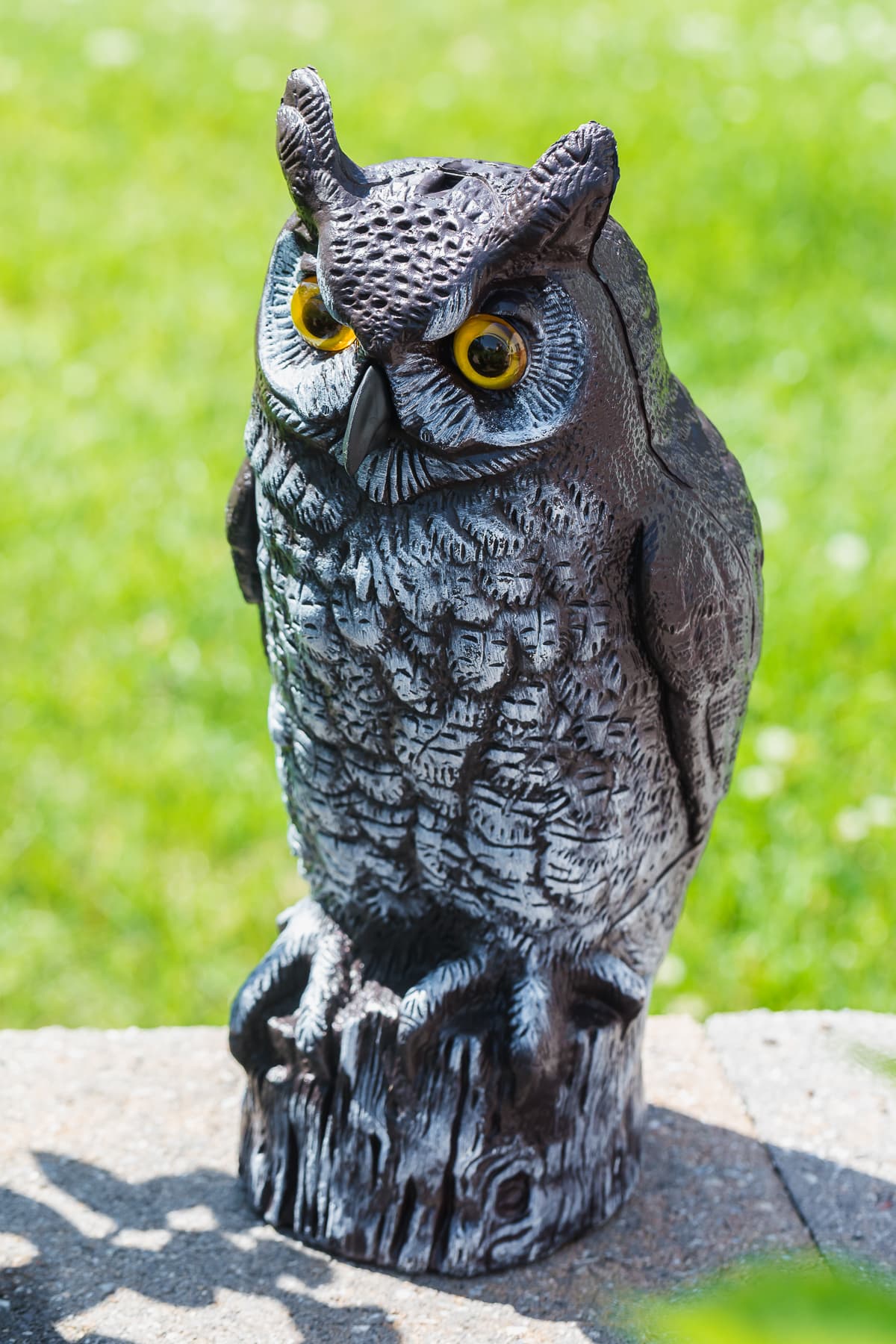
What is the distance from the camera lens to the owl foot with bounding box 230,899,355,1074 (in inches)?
79.5

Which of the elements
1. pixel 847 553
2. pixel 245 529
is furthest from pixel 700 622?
pixel 847 553

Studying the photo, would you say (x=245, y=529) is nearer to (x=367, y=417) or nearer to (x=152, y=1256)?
(x=367, y=417)

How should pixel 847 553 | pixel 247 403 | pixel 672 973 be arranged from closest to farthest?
1. pixel 672 973
2. pixel 847 553
3. pixel 247 403

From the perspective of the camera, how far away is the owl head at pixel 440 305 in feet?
5.08

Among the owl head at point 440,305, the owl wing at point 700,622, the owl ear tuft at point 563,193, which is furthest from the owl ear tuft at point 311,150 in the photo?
the owl wing at point 700,622

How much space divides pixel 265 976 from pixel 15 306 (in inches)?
158

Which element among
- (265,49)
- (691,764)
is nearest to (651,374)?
(691,764)

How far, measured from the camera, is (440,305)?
155 centimetres

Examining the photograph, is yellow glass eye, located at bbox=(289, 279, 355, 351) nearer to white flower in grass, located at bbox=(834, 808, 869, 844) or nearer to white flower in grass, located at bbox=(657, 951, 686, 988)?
white flower in grass, located at bbox=(657, 951, 686, 988)

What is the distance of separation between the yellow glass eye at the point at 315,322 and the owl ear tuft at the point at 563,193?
220 millimetres

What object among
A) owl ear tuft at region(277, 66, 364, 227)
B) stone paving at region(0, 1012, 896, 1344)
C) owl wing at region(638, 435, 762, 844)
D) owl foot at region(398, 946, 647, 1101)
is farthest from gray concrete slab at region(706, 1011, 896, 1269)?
owl ear tuft at region(277, 66, 364, 227)

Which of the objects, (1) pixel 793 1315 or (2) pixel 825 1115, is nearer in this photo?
(1) pixel 793 1315

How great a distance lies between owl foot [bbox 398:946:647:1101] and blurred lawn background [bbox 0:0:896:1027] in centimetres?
126

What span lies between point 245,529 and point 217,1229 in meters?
0.98
